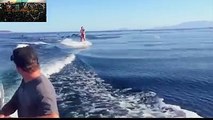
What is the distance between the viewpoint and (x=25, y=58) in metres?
2.68

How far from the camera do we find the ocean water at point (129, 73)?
295 centimetres

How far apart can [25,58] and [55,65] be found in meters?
0.57

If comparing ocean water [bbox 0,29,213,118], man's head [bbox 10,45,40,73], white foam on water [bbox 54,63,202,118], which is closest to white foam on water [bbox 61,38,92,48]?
ocean water [bbox 0,29,213,118]

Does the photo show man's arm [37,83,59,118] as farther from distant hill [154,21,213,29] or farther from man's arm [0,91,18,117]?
distant hill [154,21,213,29]

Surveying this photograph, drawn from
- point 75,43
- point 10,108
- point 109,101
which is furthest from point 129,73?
point 10,108

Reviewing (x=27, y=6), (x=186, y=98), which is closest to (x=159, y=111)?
(x=186, y=98)

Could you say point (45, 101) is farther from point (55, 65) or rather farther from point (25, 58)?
point (55, 65)

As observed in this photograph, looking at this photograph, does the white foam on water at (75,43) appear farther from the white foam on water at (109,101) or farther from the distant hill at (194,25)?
the distant hill at (194,25)

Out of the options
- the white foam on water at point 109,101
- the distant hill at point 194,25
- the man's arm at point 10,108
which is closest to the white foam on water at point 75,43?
the white foam on water at point 109,101

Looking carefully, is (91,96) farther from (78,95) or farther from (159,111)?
(159,111)

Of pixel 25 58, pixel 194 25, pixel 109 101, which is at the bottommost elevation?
pixel 109 101

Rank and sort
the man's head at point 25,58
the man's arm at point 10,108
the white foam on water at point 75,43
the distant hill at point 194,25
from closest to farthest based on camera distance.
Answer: the man's arm at point 10,108 < the man's head at point 25,58 < the distant hill at point 194,25 < the white foam on water at point 75,43

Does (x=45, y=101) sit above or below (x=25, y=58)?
below

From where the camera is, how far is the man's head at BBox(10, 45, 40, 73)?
2635 millimetres
